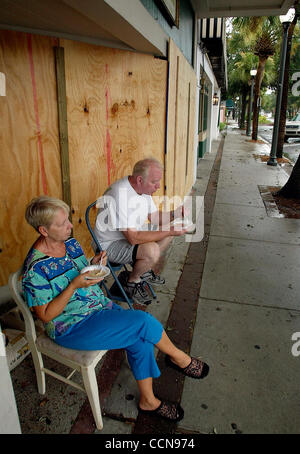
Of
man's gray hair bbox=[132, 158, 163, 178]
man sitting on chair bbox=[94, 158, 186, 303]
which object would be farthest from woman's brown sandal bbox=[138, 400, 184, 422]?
man's gray hair bbox=[132, 158, 163, 178]

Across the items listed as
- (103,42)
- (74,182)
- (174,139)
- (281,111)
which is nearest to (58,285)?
(74,182)

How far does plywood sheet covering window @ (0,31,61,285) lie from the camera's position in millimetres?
2443

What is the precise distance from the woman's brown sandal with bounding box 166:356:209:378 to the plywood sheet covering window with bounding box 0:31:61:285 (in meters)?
1.53

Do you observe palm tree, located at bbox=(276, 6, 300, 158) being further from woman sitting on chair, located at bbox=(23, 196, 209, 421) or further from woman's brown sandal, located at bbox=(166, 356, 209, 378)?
woman sitting on chair, located at bbox=(23, 196, 209, 421)

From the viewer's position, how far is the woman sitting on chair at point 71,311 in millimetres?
1807

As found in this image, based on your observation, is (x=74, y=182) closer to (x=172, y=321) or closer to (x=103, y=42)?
(x=103, y=42)

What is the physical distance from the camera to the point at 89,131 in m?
3.31

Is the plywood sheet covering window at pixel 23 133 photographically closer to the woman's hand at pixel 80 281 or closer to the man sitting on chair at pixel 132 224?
the man sitting on chair at pixel 132 224

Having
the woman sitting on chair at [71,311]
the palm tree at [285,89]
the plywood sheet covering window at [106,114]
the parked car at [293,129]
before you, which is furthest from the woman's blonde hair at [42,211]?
the parked car at [293,129]

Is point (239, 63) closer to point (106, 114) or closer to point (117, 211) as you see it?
point (106, 114)

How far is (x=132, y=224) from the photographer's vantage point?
282cm

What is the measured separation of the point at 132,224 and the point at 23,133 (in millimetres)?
1146

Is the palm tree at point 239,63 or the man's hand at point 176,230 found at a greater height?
the palm tree at point 239,63

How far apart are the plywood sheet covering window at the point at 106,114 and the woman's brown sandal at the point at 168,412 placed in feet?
6.13
